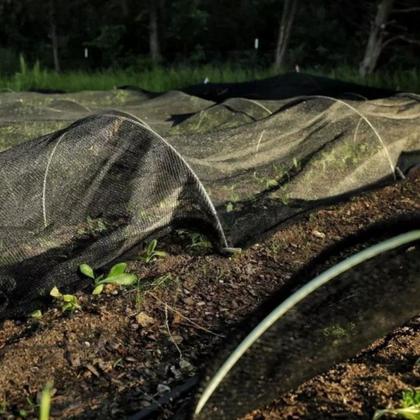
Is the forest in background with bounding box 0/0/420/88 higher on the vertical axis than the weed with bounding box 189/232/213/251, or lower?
higher

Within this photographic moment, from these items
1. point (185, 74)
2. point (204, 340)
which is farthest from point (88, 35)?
point (204, 340)

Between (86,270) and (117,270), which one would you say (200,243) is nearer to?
(117,270)

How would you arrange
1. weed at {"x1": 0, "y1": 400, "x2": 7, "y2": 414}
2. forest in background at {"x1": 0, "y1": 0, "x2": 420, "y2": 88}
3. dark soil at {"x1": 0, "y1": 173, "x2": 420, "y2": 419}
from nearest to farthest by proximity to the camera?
dark soil at {"x1": 0, "y1": 173, "x2": 420, "y2": 419}, weed at {"x1": 0, "y1": 400, "x2": 7, "y2": 414}, forest in background at {"x1": 0, "y1": 0, "x2": 420, "y2": 88}

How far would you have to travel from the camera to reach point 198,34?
1780 centimetres

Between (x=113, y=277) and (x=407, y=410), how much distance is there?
187 centimetres

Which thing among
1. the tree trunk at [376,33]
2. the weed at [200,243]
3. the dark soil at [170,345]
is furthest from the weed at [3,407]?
the tree trunk at [376,33]

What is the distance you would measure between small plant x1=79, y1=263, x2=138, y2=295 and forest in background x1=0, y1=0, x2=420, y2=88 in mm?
10458

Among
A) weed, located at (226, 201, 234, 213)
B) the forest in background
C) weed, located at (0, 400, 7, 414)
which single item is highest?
the forest in background

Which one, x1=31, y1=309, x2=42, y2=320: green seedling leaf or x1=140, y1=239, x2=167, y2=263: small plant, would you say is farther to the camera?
x1=140, y1=239, x2=167, y2=263: small plant

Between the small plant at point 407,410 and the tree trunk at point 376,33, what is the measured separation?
10603mm

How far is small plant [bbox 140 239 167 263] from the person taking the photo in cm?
390

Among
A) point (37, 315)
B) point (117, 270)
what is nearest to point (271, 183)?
point (117, 270)

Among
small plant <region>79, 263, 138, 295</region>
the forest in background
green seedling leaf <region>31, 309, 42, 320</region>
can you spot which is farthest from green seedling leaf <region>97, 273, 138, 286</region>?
the forest in background

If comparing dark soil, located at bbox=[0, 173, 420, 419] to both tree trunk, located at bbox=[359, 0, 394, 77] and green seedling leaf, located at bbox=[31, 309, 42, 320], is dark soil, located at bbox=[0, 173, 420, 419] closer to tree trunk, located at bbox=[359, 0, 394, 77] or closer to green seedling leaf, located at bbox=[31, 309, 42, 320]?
green seedling leaf, located at bbox=[31, 309, 42, 320]
